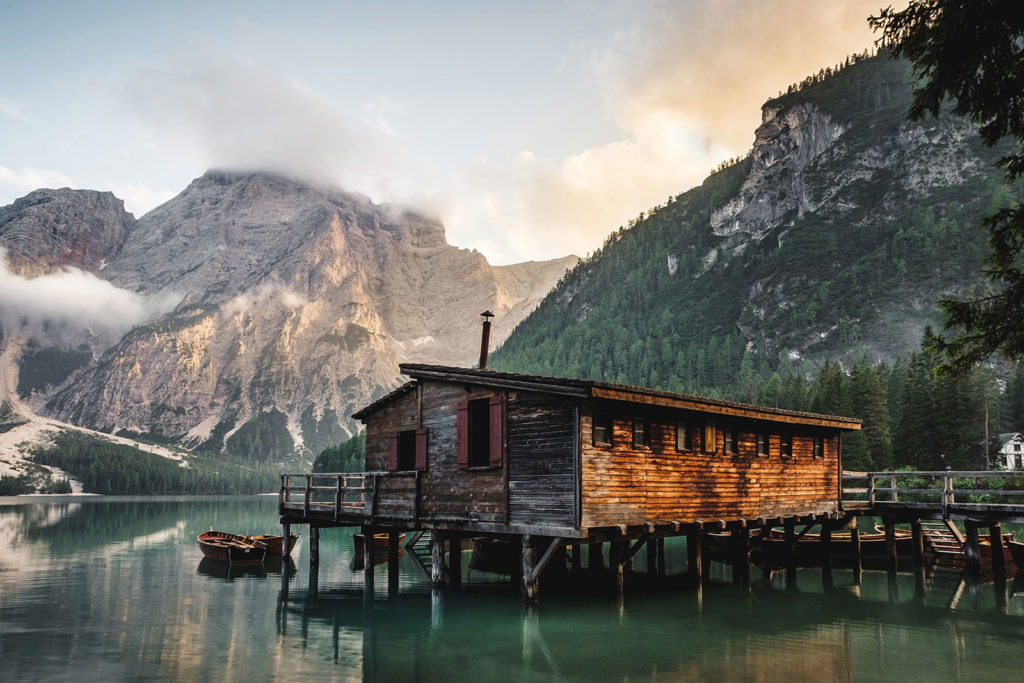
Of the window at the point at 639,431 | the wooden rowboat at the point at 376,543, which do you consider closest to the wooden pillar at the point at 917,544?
the window at the point at 639,431

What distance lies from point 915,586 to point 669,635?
1551cm

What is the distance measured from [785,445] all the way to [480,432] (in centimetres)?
1311

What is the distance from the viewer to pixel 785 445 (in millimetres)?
31188

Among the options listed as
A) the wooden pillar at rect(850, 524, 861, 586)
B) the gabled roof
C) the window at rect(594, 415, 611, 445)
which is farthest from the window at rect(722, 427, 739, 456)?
the wooden pillar at rect(850, 524, 861, 586)

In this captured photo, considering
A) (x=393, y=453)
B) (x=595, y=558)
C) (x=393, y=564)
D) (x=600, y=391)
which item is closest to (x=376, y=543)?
(x=393, y=564)

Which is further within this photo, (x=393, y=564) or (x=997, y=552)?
(x=393, y=564)

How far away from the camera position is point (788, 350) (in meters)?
177

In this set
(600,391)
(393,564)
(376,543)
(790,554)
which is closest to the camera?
(600,391)

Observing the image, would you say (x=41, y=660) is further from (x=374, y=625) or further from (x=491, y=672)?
(x=491, y=672)

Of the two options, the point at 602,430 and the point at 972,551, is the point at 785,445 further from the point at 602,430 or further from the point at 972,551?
the point at 602,430

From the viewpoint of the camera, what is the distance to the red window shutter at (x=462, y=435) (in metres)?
26.2

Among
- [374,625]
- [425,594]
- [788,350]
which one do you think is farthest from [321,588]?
[788,350]

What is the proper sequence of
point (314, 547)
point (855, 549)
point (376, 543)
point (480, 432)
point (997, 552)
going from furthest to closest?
point (376, 543), point (314, 547), point (855, 549), point (997, 552), point (480, 432)

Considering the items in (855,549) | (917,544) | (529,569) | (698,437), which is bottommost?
(855,549)
